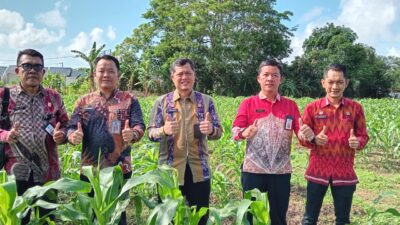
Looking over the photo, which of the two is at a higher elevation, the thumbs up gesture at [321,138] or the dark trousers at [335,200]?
the thumbs up gesture at [321,138]

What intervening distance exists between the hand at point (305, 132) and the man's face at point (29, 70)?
5.97 ft

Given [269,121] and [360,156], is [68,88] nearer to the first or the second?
[360,156]

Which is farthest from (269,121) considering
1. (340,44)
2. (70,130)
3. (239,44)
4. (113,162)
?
(340,44)

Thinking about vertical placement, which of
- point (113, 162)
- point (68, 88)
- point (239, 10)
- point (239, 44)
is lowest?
point (113, 162)

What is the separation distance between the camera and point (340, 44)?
34.2 metres

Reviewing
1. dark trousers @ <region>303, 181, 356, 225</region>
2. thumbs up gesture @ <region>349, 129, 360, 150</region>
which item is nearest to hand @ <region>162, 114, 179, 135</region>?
dark trousers @ <region>303, 181, 356, 225</region>

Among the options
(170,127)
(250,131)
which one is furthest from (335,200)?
(170,127)

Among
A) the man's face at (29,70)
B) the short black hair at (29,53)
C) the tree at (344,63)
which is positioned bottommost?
the man's face at (29,70)

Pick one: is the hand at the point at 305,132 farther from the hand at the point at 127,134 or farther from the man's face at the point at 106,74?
the man's face at the point at 106,74

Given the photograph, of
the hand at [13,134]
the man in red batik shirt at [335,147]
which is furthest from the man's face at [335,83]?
the hand at [13,134]

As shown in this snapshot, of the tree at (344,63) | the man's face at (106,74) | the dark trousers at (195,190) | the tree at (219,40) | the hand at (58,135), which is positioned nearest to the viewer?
the hand at (58,135)

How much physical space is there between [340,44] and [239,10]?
33.7 feet

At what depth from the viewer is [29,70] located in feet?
8.79

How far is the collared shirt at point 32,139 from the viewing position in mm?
2662
